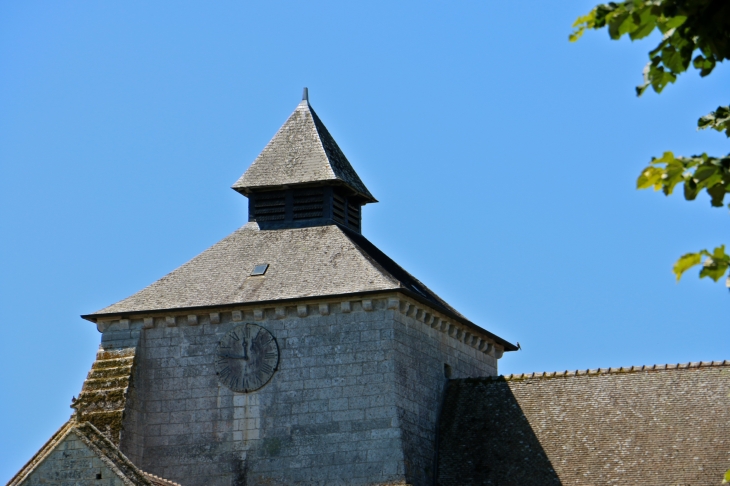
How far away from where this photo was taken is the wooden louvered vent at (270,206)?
28.0m

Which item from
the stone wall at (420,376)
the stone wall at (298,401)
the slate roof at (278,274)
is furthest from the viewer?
the slate roof at (278,274)

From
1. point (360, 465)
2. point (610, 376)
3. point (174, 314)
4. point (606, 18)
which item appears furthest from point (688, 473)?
point (606, 18)

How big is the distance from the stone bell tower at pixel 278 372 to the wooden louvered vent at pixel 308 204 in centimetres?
93

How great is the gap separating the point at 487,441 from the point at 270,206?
7155 millimetres

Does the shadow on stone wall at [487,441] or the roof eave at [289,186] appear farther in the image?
the roof eave at [289,186]

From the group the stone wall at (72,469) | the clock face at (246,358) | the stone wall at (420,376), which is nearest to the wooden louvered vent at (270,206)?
the clock face at (246,358)

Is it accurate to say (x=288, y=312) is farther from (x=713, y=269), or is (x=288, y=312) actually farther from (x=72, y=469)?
(x=713, y=269)

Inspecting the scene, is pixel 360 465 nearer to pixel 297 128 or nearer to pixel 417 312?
pixel 417 312

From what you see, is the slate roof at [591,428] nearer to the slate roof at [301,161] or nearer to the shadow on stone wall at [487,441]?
the shadow on stone wall at [487,441]

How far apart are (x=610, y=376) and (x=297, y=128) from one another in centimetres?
917

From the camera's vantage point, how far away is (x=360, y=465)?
23719mm

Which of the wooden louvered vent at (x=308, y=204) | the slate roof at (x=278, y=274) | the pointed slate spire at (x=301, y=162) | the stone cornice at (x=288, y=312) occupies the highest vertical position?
the pointed slate spire at (x=301, y=162)

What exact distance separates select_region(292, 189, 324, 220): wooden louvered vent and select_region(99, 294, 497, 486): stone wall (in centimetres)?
342

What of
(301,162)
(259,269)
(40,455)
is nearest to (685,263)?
(40,455)
